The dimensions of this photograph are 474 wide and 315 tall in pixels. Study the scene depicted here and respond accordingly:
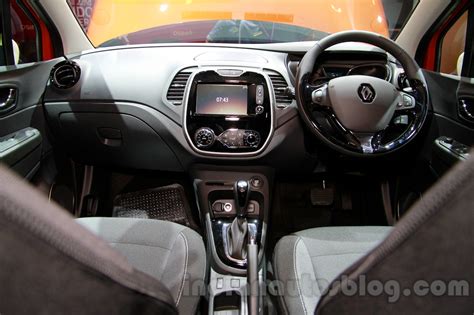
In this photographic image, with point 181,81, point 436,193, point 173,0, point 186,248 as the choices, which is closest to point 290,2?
point 173,0

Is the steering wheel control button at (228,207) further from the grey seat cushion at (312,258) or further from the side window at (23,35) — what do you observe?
the side window at (23,35)

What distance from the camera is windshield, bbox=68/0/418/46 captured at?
1866mm

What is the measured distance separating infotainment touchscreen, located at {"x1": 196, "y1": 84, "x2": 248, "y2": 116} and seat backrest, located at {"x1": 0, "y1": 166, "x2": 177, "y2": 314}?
1042 mm

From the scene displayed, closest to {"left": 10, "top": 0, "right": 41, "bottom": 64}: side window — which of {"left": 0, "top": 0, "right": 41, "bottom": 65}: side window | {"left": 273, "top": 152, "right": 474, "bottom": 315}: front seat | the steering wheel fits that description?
{"left": 0, "top": 0, "right": 41, "bottom": 65}: side window

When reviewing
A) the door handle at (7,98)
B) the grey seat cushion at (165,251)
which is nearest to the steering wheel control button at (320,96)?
the grey seat cushion at (165,251)

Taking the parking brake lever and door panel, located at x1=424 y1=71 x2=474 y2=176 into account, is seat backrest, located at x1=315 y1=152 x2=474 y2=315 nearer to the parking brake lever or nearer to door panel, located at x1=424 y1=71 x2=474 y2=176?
the parking brake lever

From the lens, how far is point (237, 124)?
155cm

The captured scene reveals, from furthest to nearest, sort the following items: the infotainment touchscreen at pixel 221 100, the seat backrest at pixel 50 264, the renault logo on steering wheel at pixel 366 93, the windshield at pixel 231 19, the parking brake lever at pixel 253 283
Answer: the windshield at pixel 231 19 < the infotainment touchscreen at pixel 221 100 < the renault logo on steering wheel at pixel 366 93 < the parking brake lever at pixel 253 283 < the seat backrest at pixel 50 264

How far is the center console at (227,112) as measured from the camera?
5.07ft

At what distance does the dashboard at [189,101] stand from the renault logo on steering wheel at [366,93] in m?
0.17

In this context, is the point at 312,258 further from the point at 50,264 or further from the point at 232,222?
the point at 50,264

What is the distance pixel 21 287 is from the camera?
18.8 inches

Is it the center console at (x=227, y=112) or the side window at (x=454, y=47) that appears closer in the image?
the center console at (x=227, y=112)

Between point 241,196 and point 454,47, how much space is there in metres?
1.08
